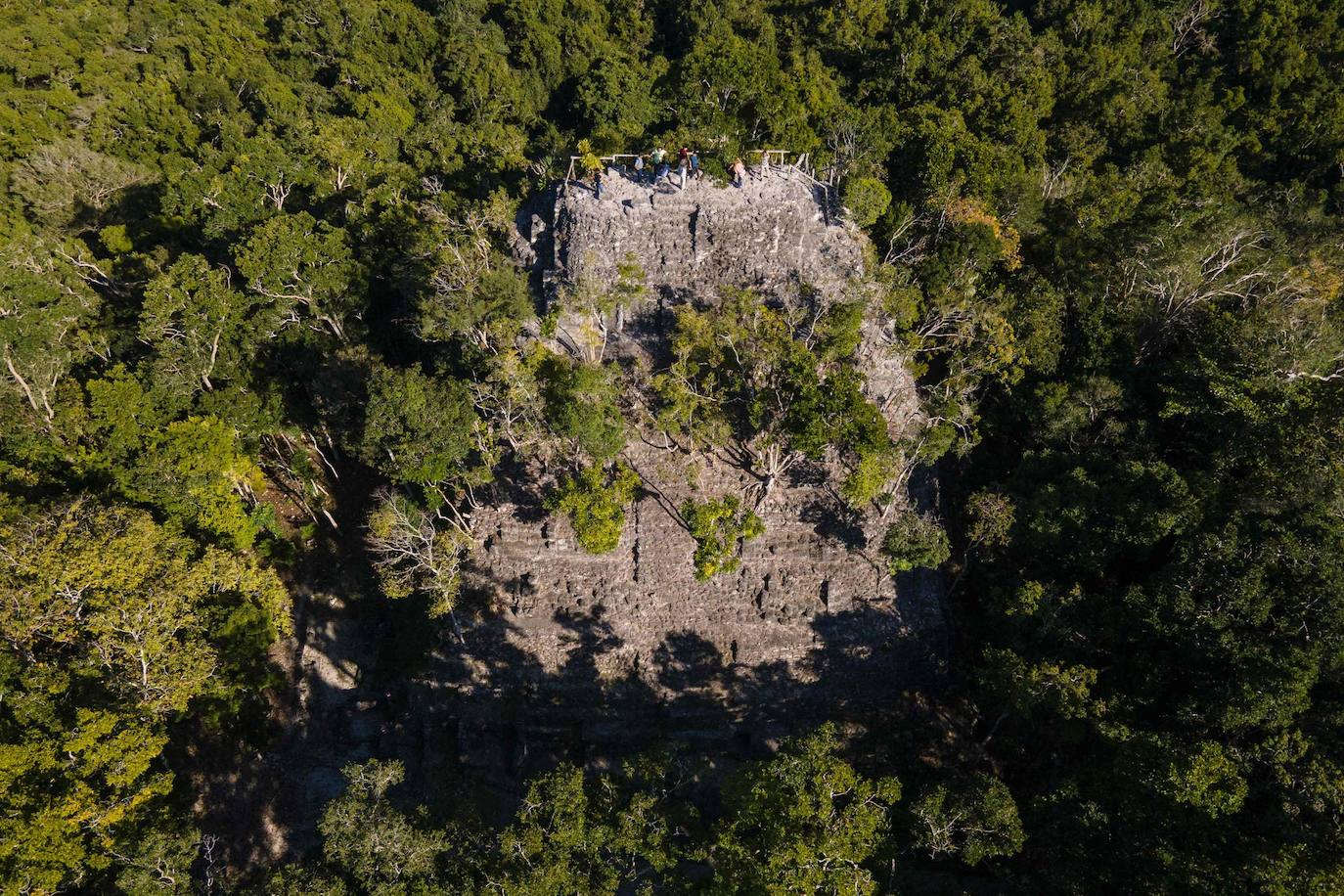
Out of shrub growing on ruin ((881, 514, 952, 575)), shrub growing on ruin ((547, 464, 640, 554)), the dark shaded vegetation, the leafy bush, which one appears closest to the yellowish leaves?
the dark shaded vegetation

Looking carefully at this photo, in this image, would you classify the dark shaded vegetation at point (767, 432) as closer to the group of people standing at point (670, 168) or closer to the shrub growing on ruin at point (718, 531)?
the shrub growing on ruin at point (718, 531)

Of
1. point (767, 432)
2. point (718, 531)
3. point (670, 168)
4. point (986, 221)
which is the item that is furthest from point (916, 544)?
point (670, 168)

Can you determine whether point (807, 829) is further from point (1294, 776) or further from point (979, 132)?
point (979, 132)

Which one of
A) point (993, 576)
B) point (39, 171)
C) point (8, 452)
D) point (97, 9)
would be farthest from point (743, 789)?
point (97, 9)

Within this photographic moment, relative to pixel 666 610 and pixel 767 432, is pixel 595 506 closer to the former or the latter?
pixel 666 610

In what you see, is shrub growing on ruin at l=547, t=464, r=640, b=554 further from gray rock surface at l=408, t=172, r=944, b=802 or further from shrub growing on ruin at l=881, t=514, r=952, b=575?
shrub growing on ruin at l=881, t=514, r=952, b=575

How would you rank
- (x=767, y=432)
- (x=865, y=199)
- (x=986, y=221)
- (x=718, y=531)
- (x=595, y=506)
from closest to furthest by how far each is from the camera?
(x=595, y=506) < (x=718, y=531) < (x=767, y=432) < (x=865, y=199) < (x=986, y=221)
